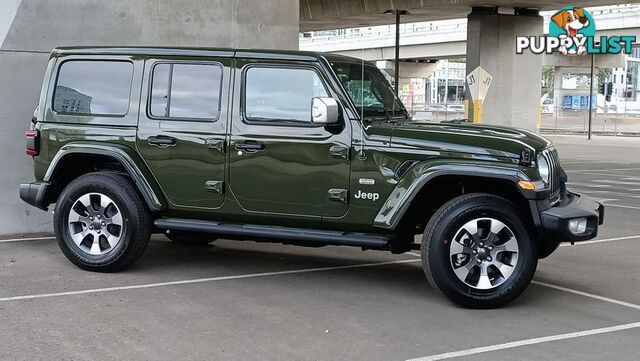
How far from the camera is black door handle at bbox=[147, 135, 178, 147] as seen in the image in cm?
684

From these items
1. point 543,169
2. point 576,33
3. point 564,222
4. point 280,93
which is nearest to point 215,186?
point 280,93

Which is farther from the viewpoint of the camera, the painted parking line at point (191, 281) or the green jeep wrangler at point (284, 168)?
the painted parking line at point (191, 281)

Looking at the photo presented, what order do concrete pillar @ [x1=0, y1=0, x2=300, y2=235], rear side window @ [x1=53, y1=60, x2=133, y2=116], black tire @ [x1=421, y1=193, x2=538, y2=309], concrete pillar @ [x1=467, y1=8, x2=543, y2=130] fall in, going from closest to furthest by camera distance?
black tire @ [x1=421, y1=193, x2=538, y2=309] → rear side window @ [x1=53, y1=60, x2=133, y2=116] → concrete pillar @ [x1=0, y1=0, x2=300, y2=235] → concrete pillar @ [x1=467, y1=8, x2=543, y2=130]

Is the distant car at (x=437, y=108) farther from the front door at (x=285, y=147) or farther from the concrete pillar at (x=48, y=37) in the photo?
the front door at (x=285, y=147)

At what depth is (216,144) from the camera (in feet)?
22.1

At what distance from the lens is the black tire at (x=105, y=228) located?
6.85 meters

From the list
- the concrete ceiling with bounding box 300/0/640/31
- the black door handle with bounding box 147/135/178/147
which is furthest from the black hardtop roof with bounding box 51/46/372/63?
the concrete ceiling with bounding box 300/0/640/31

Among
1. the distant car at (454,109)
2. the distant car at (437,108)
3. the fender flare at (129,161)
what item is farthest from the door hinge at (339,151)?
the distant car at (454,109)

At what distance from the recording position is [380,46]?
55.9 metres

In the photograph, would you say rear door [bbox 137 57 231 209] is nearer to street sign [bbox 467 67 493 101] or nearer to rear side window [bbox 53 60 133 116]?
rear side window [bbox 53 60 133 116]

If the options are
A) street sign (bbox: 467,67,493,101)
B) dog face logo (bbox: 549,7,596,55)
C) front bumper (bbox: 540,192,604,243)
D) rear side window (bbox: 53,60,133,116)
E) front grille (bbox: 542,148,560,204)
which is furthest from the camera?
dog face logo (bbox: 549,7,596,55)

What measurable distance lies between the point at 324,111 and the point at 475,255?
1.66 m

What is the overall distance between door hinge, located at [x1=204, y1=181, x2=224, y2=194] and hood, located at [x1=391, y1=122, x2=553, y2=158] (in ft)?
5.17

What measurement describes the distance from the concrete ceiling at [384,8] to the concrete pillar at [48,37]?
1769cm
